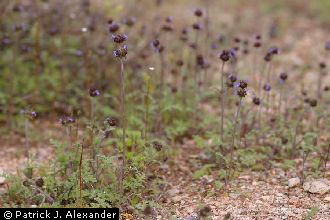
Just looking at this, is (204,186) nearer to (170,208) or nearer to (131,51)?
(170,208)

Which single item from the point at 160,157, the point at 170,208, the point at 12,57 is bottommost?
the point at 170,208

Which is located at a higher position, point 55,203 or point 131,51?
point 131,51

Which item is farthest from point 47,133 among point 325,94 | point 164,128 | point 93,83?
point 325,94

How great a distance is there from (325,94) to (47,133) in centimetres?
320

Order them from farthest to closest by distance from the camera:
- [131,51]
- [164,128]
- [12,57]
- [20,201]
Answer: [131,51], [12,57], [164,128], [20,201]

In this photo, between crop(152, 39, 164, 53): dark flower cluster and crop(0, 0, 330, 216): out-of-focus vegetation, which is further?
crop(152, 39, 164, 53): dark flower cluster

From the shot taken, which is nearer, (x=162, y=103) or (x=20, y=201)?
(x=20, y=201)

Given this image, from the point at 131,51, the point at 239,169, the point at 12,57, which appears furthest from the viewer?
the point at 131,51

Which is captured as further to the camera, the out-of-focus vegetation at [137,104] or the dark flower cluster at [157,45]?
the dark flower cluster at [157,45]

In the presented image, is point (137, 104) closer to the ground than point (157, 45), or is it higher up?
closer to the ground

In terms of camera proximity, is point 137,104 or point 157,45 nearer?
point 157,45

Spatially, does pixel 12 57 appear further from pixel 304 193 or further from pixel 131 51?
pixel 304 193

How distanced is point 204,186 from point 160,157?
521 millimetres

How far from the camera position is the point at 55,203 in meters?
3.98
